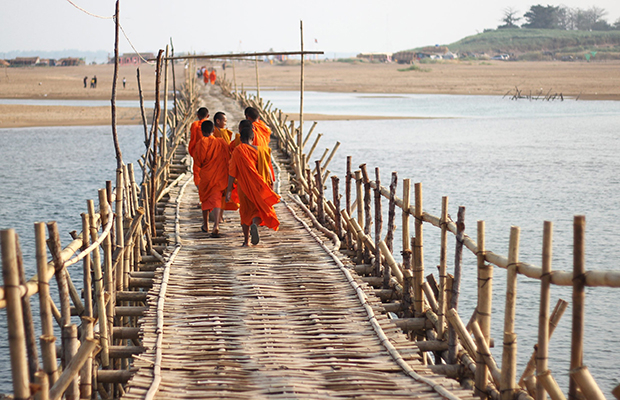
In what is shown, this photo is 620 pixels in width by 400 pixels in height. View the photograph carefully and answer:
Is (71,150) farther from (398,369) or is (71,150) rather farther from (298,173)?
(398,369)

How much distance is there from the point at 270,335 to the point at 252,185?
2127 mm

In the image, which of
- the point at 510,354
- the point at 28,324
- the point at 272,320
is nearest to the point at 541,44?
the point at 272,320

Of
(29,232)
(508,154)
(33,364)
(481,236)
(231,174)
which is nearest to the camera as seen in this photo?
(33,364)

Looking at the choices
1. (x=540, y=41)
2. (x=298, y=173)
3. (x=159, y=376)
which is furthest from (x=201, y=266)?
(x=540, y=41)

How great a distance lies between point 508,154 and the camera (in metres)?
18.9

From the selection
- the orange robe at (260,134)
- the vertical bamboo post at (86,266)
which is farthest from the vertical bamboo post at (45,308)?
the orange robe at (260,134)

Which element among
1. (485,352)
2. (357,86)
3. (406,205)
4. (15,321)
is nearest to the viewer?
(15,321)

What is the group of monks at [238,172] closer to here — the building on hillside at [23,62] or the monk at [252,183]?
the monk at [252,183]

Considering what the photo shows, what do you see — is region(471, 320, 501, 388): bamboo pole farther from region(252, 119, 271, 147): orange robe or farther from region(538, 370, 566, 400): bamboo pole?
region(252, 119, 271, 147): orange robe

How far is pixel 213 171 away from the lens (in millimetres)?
6660

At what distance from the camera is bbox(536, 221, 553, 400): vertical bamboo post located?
3.08 m

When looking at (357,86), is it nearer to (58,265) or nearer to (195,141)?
(195,141)

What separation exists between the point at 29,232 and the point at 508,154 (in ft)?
41.2

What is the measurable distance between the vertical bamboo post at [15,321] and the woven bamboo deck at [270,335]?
0.70 meters
